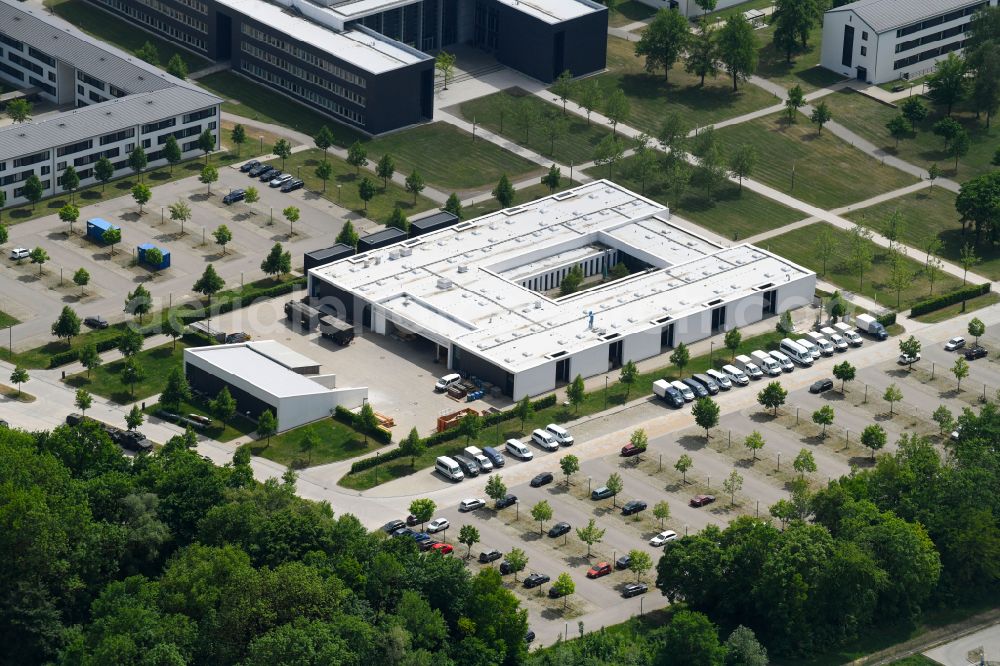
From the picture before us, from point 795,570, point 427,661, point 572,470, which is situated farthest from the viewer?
point 572,470

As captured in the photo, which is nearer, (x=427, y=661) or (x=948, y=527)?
(x=427, y=661)

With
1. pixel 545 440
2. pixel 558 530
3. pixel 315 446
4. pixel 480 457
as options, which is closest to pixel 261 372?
pixel 315 446

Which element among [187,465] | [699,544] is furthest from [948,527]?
[187,465]

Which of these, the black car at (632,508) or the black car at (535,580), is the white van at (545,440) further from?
the black car at (535,580)

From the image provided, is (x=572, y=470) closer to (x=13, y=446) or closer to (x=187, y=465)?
(x=187, y=465)

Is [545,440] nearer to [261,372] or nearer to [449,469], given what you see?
[449,469]

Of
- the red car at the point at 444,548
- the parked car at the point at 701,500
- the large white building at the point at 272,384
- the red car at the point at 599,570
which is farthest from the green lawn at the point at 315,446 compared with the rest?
the parked car at the point at 701,500

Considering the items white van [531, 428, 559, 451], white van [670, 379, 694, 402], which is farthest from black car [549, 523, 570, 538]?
white van [670, 379, 694, 402]
